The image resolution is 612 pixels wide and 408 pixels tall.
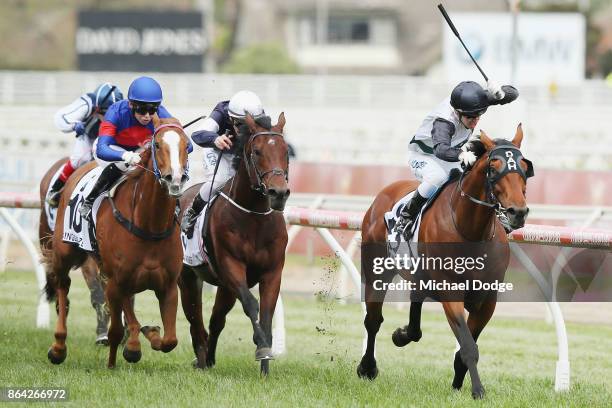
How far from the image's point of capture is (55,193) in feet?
31.6

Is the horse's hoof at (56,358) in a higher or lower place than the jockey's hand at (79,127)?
lower

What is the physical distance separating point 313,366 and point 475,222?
6.36 ft

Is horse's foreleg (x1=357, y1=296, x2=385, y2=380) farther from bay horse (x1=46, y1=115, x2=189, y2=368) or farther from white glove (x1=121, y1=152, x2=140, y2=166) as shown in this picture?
white glove (x1=121, y1=152, x2=140, y2=166)

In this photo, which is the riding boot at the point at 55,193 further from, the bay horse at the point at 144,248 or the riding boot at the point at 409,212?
the riding boot at the point at 409,212

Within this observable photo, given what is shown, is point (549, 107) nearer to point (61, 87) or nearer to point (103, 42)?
point (61, 87)

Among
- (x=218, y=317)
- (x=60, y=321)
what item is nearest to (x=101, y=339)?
(x=60, y=321)

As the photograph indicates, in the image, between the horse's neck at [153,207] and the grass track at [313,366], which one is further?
the horse's neck at [153,207]

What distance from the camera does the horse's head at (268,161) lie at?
292 inches

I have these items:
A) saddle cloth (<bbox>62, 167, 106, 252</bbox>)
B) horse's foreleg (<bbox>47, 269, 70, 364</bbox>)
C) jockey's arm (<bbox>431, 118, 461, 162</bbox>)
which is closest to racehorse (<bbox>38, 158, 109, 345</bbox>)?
horse's foreleg (<bbox>47, 269, 70, 364</bbox>)

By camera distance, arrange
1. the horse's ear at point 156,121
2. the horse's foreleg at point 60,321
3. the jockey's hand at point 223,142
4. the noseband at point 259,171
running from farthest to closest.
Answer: the horse's foreleg at point 60,321 → the jockey's hand at point 223,142 → the horse's ear at point 156,121 → the noseband at point 259,171

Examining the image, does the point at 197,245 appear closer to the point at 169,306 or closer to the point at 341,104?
the point at 169,306

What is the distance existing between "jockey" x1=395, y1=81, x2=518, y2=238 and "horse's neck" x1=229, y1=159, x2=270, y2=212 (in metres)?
0.87

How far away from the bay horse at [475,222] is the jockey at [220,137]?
4.45 feet

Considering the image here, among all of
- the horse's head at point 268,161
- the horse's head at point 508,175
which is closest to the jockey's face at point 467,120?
the horse's head at point 508,175
